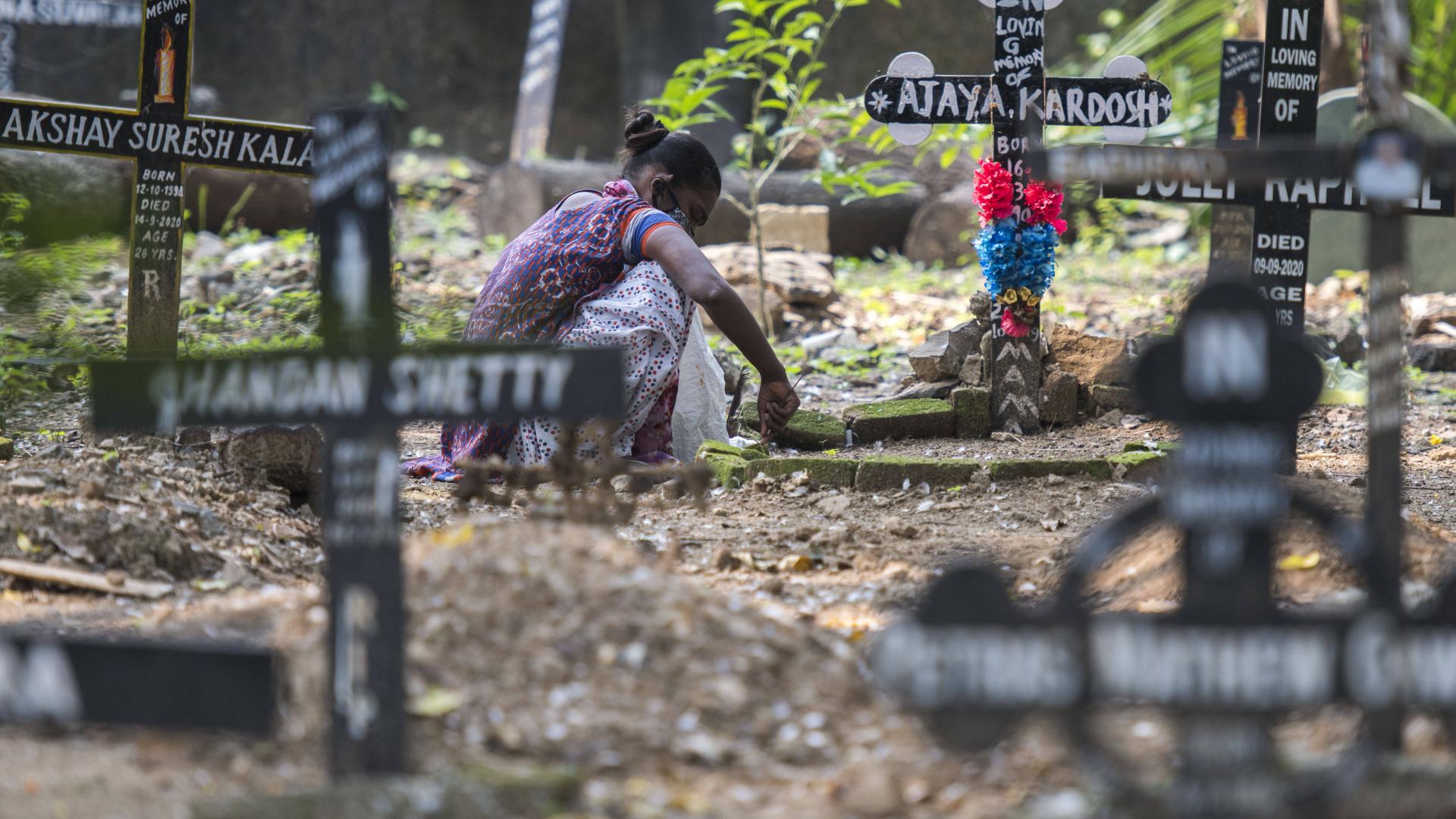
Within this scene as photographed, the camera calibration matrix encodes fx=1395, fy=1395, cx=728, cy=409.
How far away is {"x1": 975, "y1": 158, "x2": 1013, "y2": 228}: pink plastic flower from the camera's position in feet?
16.7

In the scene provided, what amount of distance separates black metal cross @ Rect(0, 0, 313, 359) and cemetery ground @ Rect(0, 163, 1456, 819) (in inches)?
12.7

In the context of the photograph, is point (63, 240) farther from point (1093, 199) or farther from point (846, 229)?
point (1093, 199)

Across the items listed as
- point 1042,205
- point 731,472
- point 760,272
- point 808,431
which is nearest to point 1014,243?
point 1042,205

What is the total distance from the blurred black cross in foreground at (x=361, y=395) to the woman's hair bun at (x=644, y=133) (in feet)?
9.14

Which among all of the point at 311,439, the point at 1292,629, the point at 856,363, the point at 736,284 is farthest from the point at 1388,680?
the point at 736,284

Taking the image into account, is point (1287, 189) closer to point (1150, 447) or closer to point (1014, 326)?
point (1150, 447)

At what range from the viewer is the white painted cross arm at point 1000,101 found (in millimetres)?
4918

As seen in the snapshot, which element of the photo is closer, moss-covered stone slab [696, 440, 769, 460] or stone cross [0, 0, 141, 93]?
moss-covered stone slab [696, 440, 769, 460]

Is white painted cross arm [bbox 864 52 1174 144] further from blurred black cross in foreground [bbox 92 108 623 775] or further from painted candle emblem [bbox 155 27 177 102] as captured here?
blurred black cross in foreground [bbox 92 108 623 775]

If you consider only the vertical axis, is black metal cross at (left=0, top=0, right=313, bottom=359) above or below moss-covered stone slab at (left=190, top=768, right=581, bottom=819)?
above

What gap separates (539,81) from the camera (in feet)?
34.5

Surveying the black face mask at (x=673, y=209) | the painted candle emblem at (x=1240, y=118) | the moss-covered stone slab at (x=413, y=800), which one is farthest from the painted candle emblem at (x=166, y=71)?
the painted candle emblem at (x=1240, y=118)

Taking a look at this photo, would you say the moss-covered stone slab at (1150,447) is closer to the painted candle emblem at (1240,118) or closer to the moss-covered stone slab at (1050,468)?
the moss-covered stone slab at (1050,468)

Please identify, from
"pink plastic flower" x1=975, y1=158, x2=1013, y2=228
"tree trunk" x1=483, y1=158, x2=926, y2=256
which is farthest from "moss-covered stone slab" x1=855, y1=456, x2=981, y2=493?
Result: "tree trunk" x1=483, y1=158, x2=926, y2=256
